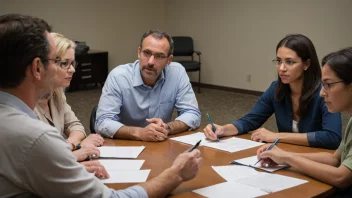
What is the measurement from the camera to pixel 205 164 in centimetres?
193

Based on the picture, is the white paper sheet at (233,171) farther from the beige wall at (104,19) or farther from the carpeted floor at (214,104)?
the beige wall at (104,19)

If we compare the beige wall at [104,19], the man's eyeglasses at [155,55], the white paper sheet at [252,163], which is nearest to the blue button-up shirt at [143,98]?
the man's eyeglasses at [155,55]

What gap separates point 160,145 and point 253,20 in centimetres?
545

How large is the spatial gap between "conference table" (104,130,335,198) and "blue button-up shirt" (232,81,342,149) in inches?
2.7

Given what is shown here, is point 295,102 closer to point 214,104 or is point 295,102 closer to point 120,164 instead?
point 120,164

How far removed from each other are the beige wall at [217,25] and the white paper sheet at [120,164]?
5.16m

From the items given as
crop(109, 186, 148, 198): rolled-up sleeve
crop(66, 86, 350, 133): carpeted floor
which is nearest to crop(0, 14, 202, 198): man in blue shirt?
crop(109, 186, 148, 198): rolled-up sleeve

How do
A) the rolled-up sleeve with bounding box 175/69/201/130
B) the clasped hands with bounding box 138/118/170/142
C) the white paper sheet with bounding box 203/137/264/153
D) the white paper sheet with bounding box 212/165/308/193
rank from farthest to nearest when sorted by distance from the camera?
the rolled-up sleeve with bounding box 175/69/201/130
the clasped hands with bounding box 138/118/170/142
the white paper sheet with bounding box 203/137/264/153
the white paper sheet with bounding box 212/165/308/193

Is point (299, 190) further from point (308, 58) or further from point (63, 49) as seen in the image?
point (63, 49)

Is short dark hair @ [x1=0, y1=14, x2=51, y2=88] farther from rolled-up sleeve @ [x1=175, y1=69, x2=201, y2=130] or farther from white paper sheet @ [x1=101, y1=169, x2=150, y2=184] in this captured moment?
rolled-up sleeve @ [x1=175, y1=69, x2=201, y2=130]

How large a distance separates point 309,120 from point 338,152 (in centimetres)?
48

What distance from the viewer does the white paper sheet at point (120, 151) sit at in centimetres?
205

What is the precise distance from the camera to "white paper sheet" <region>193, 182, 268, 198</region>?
1551mm

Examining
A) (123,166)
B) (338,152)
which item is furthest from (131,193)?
(338,152)
